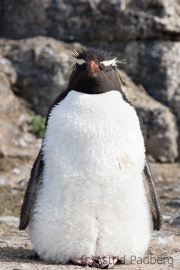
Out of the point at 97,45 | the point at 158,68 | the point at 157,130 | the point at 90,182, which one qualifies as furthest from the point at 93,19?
the point at 90,182

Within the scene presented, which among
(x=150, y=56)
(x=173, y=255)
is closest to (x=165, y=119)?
(x=150, y=56)

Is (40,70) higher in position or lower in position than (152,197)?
lower

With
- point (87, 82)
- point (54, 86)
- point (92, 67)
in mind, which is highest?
point (92, 67)

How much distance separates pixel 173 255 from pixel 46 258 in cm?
100

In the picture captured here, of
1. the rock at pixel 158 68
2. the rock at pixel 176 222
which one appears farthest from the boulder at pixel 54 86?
the rock at pixel 176 222

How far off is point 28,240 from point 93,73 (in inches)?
74.0

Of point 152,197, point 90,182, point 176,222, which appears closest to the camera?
point 90,182

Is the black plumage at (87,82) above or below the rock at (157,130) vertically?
above

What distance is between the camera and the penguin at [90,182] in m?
3.49

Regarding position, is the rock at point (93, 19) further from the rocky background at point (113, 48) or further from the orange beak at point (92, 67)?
the orange beak at point (92, 67)

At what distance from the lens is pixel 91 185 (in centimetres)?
348

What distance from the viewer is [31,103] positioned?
29.2 feet

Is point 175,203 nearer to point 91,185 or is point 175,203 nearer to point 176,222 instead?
point 176,222

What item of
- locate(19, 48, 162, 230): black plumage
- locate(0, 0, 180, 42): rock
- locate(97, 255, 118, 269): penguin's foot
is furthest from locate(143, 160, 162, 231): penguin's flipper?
locate(0, 0, 180, 42): rock
